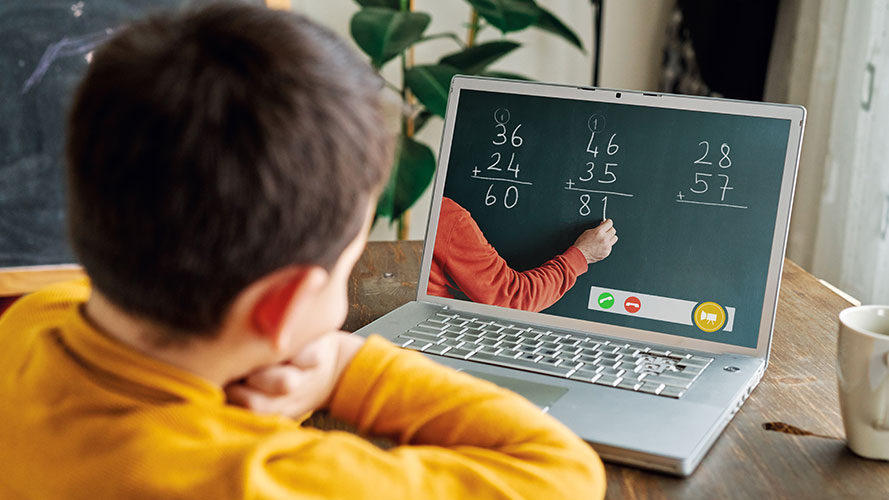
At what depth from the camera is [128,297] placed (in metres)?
0.45

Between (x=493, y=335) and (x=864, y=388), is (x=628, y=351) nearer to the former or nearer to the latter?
(x=493, y=335)

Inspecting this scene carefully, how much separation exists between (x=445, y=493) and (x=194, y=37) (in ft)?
0.99

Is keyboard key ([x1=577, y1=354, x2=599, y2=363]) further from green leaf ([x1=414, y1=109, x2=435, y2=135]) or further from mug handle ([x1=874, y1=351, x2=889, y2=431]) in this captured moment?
green leaf ([x1=414, y1=109, x2=435, y2=135])

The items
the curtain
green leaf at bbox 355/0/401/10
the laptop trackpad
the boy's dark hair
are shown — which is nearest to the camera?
the boy's dark hair

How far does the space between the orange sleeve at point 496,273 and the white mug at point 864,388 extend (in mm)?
347

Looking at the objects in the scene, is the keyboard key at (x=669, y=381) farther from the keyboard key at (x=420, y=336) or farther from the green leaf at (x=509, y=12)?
the green leaf at (x=509, y=12)

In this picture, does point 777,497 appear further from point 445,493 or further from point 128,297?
point 128,297

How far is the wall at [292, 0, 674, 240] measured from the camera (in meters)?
2.42

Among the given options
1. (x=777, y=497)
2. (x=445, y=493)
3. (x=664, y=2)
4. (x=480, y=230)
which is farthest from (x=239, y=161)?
(x=664, y=2)

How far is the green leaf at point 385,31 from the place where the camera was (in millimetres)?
1919

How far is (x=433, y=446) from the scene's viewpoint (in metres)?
0.58

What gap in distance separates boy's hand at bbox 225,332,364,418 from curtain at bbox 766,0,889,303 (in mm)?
1526

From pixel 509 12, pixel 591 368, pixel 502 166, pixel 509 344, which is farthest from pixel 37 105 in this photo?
pixel 509 12

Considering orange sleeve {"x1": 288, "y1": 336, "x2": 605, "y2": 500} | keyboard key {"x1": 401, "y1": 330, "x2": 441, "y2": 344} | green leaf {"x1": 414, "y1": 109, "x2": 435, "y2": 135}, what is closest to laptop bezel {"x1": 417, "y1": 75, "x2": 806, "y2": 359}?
keyboard key {"x1": 401, "y1": 330, "x2": 441, "y2": 344}
